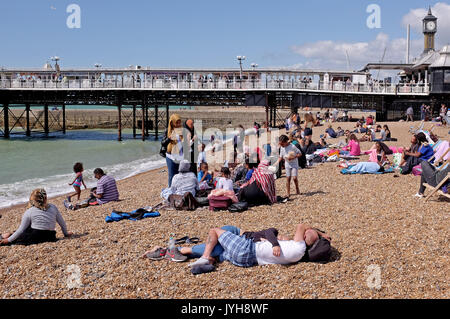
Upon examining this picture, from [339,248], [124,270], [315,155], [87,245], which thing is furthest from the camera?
[315,155]

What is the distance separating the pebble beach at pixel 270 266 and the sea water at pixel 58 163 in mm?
6791

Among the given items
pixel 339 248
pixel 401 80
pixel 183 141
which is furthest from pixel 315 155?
pixel 401 80

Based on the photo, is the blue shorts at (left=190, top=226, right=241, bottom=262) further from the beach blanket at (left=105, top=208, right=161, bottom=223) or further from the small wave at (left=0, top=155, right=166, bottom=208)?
Result: the small wave at (left=0, top=155, right=166, bottom=208)

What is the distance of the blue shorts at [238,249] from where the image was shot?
184 inches

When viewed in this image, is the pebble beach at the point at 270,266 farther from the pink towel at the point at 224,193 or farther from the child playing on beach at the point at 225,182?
the child playing on beach at the point at 225,182

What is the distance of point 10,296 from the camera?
431 centimetres

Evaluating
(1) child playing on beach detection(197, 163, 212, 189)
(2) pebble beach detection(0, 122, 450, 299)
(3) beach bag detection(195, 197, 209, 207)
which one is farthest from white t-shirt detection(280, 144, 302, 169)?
(1) child playing on beach detection(197, 163, 212, 189)

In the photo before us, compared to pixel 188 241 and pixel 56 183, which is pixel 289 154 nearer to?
pixel 188 241

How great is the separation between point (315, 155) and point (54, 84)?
76.1 ft

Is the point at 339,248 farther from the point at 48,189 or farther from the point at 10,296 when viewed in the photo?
the point at 48,189

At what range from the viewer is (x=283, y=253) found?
15.3 feet

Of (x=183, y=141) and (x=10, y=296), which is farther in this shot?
(x=183, y=141)

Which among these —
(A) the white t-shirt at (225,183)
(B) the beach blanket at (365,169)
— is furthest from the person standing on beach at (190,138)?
(B) the beach blanket at (365,169)

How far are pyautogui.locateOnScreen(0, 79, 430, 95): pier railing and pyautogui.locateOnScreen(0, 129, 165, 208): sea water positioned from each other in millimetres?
3949
